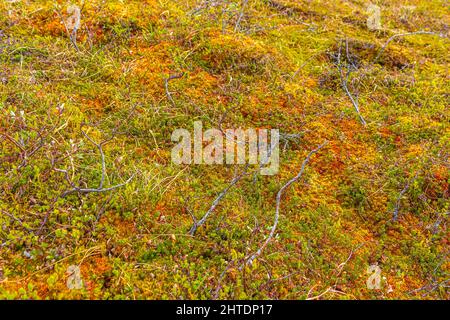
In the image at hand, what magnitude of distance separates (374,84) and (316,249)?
2.89 m

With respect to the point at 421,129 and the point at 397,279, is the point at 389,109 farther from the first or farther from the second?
the point at 397,279

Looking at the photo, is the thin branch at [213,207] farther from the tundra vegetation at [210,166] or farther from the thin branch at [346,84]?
the thin branch at [346,84]

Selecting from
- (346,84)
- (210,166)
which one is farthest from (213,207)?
(346,84)

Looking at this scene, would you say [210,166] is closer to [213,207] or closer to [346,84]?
[213,207]

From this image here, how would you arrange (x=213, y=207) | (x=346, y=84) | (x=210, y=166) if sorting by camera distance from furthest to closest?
1. (x=346, y=84)
2. (x=210, y=166)
3. (x=213, y=207)

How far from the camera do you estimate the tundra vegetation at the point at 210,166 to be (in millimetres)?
2826

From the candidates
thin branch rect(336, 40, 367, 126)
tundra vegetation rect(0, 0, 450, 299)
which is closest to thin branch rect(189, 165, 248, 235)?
tundra vegetation rect(0, 0, 450, 299)

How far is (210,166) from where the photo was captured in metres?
3.75

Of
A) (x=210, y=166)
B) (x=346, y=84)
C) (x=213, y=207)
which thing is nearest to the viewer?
(x=213, y=207)

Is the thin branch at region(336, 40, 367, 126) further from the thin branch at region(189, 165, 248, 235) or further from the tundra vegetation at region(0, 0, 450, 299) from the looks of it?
the thin branch at region(189, 165, 248, 235)

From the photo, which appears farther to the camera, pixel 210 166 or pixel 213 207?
pixel 210 166

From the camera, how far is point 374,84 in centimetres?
503

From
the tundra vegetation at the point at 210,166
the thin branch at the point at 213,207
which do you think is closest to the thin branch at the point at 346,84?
the tundra vegetation at the point at 210,166

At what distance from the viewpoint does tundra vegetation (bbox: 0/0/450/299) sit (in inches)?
111
